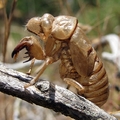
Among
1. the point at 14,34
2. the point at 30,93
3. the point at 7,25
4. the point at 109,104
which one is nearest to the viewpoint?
the point at 30,93

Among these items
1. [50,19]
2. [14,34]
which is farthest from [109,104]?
[14,34]

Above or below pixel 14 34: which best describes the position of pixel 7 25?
above

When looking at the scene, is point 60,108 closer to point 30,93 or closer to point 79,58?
point 30,93

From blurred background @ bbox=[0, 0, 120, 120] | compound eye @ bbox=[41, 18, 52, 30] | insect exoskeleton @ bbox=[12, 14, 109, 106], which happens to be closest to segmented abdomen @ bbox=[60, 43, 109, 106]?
insect exoskeleton @ bbox=[12, 14, 109, 106]

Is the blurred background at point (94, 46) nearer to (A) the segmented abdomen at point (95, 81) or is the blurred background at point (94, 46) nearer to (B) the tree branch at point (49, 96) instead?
(A) the segmented abdomen at point (95, 81)

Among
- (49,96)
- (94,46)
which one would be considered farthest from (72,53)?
(94,46)

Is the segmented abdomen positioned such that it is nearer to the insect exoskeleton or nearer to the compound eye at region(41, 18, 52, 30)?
the insect exoskeleton

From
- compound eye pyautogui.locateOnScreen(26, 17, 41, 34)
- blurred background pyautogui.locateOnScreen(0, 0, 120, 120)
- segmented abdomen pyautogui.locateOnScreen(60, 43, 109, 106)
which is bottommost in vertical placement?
blurred background pyautogui.locateOnScreen(0, 0, 120, 120)
